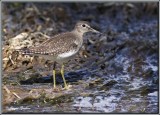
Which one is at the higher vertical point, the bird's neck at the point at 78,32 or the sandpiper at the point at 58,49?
the bird's neck at the point at 78,32

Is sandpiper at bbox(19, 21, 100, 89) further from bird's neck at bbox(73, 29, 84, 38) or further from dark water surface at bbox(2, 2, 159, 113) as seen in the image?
dark water surface at bbox(2, 2, 159, 113)

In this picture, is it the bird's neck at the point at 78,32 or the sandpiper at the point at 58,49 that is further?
the bird's neck at the point at 78,32

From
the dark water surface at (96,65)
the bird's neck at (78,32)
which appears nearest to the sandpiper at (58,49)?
the bird's neck at (78,32)

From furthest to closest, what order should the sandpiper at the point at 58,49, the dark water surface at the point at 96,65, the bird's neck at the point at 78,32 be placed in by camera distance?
the bird's neck at the point at 78,32 < the sandpiper at the point at 58,49 < the dark water surface at the point at 96,65

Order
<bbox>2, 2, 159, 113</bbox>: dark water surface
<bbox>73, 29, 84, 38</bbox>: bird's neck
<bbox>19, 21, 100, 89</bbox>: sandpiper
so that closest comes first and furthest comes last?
<bbox>2, 2, 159, 113</bbox>: dark water surface → <bbox>19, 21, 100, 89</bbox>: sandpiper → <bbox>73, 29, 84, 38</bbox>: bird's neck

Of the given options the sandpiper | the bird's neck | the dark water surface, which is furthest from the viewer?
the bird's neck

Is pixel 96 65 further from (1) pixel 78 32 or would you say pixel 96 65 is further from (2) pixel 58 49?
(2) pixel 58 49

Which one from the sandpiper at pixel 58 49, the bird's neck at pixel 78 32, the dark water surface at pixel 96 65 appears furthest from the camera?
the bird's neck at pixel 78 32

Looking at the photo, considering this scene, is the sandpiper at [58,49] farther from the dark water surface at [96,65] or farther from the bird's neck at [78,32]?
the dark water surface at [96,65]

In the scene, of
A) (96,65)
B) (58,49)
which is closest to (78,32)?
(58,49)

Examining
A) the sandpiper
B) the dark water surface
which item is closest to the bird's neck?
the sandpiper

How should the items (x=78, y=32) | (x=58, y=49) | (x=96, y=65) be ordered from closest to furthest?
(x=58, y=49), (x=78, y=32), (x=96, y=65)

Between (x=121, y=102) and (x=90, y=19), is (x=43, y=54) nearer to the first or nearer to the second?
(x=121, y=102)
